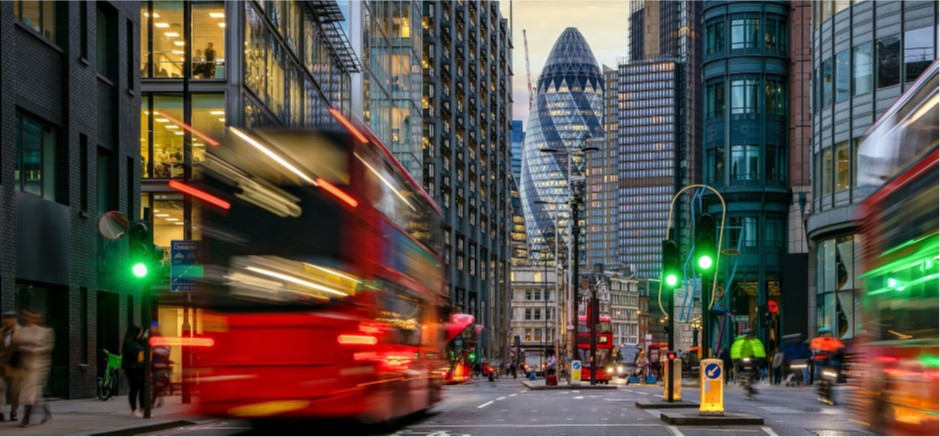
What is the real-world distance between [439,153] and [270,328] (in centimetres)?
8587

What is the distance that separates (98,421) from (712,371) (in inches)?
424

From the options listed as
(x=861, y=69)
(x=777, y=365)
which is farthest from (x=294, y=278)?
(x=861, y=69)

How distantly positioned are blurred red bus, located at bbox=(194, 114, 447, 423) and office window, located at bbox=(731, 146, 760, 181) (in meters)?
58.4

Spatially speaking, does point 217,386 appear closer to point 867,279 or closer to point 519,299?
point 867,279

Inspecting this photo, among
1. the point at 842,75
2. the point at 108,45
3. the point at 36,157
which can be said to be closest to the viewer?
the point at 36,157

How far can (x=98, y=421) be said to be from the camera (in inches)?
779

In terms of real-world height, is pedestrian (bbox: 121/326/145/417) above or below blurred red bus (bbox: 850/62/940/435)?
below

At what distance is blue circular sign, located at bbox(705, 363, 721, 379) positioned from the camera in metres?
20.7

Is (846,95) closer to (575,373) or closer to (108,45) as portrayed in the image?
(575,373)

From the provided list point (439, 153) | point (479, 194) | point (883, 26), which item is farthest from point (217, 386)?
point (479, 194)

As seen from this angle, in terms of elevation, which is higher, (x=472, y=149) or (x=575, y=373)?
(x=472, y=149)

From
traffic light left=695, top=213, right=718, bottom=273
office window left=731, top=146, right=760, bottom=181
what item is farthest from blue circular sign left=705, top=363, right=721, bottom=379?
office window left=731, top=146, right=760, bottom=181

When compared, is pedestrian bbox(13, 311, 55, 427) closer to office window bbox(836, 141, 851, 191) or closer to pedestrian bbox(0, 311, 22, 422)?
pedestrian bbox(0, 311, 22, 422)

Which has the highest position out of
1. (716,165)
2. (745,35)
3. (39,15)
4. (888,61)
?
(745,35)
